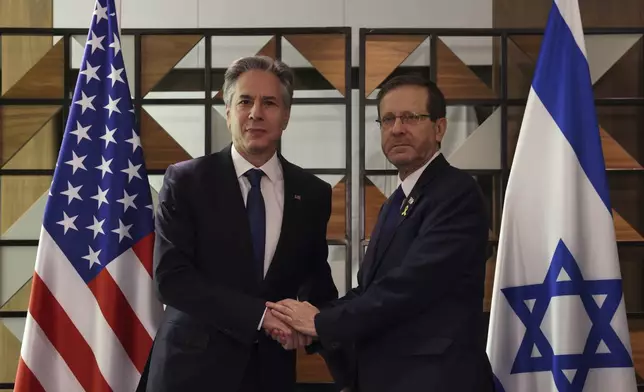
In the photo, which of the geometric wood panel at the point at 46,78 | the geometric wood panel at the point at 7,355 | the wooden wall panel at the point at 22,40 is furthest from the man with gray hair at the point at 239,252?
the wooden wall panel at the point at 22,40

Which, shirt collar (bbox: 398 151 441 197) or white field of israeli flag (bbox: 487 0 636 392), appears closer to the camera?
shirt collar (bbox: 398 151 441 197)

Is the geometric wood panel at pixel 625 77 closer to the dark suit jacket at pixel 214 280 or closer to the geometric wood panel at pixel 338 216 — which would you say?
the geometric wood panel at pixel 338 216

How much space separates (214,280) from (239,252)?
4.6 inches

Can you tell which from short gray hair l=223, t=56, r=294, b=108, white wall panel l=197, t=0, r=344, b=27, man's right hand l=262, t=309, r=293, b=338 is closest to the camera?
man's right hand l=262, t=309, r=293, b=338

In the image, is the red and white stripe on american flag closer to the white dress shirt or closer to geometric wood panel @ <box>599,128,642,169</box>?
the white dress shirt

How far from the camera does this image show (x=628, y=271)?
10.3 ft

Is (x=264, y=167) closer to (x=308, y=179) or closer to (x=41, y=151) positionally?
(x=308, y=179)

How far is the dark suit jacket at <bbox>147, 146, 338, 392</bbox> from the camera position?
1.95 metres

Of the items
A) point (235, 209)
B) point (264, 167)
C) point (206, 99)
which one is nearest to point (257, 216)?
point (235, 209)

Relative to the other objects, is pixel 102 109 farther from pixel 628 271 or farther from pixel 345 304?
pixel 628 271

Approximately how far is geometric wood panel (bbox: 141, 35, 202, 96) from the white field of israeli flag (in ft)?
5.36

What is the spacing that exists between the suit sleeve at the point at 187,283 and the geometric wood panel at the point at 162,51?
4.08ft

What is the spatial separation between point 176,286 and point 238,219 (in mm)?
277

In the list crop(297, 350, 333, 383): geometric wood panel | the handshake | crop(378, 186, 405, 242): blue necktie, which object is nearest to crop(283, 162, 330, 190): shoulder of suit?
crop(378, 186, 405, 242): blue necktie
